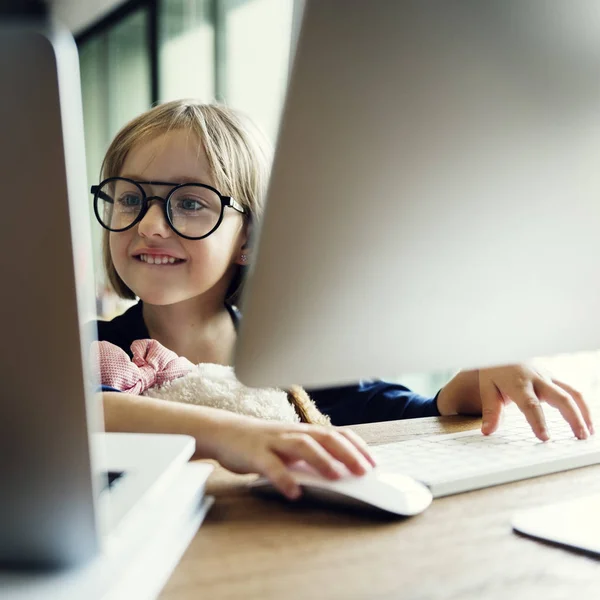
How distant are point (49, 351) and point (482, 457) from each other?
368 mm

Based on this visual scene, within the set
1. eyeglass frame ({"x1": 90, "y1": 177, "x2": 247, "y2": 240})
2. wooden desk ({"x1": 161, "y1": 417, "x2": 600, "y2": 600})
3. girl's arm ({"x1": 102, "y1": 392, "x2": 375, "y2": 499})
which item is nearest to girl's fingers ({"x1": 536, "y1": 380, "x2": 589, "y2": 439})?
wooden desk ({"x1": 161, "y1": 417, "x2": 600, "y2": 600})

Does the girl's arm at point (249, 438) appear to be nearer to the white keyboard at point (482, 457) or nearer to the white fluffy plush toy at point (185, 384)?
the white keyboard at point (482, 457)

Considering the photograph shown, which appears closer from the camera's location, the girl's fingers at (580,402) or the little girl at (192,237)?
the girl's fingers at (580,402)

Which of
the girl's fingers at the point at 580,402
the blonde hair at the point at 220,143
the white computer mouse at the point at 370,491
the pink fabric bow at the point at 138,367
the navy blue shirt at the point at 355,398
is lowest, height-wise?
the navy blue shirt at the point at 355,398

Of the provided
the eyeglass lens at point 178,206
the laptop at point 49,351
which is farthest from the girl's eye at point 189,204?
the laptop at point 49,351

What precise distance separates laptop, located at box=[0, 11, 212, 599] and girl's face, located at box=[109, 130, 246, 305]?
0.78m

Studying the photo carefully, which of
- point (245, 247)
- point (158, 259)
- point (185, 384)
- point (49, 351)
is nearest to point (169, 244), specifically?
point (158, 259)

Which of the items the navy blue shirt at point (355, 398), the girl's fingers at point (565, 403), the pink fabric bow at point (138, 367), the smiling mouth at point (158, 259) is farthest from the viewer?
the smiling mouth at point (158, 259)

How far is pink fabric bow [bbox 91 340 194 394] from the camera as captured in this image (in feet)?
2.62

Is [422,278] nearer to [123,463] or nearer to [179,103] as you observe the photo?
[123,463]

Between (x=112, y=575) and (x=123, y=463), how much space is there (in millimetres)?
123

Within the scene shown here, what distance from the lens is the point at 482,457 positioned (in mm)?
523

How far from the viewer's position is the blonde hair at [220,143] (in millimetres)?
1109

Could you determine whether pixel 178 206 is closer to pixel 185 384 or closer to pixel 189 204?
pixel 189 204
